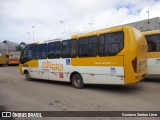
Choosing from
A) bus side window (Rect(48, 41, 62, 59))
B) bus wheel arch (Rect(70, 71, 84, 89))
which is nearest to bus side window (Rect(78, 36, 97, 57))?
bus wheel arch (Rect(70, 71, 84, 89))

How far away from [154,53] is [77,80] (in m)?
4.95

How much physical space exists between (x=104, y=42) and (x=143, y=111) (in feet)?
13.2

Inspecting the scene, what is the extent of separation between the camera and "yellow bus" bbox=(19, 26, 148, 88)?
8805 millimetres

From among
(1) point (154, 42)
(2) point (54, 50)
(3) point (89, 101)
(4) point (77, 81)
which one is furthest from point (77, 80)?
(1) point (154, 42)

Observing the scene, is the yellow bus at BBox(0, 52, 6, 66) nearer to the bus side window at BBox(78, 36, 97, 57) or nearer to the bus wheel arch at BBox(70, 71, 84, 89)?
the bus wheel arch at BBox(70, 71, 84, 89)

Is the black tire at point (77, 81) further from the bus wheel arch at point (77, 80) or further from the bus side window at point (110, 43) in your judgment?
the bus side window at point (110, 43)

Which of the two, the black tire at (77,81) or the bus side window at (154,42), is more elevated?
the bus side window at (154,42)

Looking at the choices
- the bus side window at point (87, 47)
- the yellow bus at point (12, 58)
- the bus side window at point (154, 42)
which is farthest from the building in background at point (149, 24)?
the bus side window at point (87, 47)

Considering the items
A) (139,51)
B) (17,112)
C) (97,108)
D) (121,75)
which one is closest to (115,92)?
(121,75)

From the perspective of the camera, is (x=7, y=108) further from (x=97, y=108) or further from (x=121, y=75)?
(x=121, y=75)

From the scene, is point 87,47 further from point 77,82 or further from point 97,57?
point 77,82

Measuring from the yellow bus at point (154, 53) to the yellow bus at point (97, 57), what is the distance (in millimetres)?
2225

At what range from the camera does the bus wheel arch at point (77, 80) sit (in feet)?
35.7

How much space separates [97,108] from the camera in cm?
706
